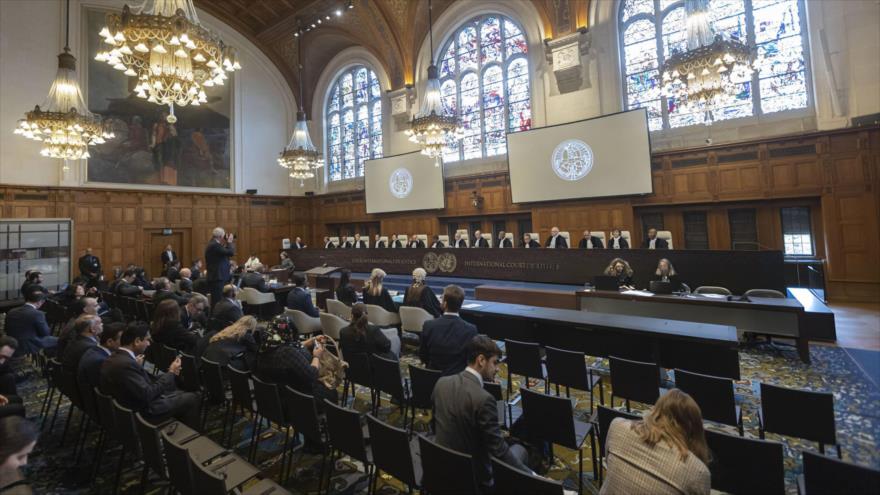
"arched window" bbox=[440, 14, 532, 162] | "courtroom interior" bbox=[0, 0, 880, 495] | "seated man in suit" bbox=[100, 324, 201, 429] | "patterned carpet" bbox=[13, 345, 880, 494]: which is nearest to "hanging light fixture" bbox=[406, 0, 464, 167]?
"courtroom interior" bbox=[0, 0, 880, 495]

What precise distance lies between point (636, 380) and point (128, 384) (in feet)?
12.3

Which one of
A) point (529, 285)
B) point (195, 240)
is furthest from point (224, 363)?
point (195, 240)

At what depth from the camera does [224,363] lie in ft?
11.0

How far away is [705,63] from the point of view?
532cm

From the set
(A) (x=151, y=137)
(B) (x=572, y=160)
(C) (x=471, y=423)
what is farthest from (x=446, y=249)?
(A) (x=151, y=137)

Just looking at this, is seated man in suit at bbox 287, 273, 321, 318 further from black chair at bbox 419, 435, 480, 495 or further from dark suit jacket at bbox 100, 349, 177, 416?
black chair at bbox 419, 435, 480, 495

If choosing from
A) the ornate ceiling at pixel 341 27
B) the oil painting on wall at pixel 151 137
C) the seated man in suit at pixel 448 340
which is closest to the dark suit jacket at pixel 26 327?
the seated man in suit at pixel 448 340

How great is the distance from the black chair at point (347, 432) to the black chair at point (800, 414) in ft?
8.24

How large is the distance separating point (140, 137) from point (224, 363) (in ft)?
44.2

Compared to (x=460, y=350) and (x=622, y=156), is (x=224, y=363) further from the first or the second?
(x=622, y=156)

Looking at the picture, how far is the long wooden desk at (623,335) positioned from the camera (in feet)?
11.1

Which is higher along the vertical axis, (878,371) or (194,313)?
(194,313)

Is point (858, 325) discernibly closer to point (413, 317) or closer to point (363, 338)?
point (413, 317)

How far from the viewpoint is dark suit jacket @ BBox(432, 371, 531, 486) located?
5.99 feet
